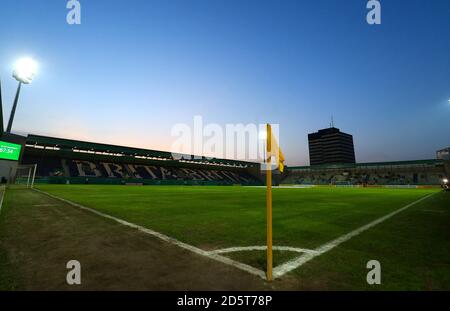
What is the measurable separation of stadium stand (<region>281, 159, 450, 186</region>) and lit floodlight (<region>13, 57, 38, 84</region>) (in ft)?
271

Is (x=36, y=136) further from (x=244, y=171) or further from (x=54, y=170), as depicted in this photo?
(x=244, y=171)

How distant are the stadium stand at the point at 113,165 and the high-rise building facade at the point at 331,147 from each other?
411ft

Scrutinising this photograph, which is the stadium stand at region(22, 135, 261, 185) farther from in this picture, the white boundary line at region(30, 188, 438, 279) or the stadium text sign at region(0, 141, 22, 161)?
the white boundary line at region(30, 188, 438, 279)

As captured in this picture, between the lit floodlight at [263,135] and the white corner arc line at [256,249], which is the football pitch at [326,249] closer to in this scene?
the white corner arc line at [256,249]

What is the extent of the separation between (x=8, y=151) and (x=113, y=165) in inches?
1023

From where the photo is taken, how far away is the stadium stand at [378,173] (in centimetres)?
6594

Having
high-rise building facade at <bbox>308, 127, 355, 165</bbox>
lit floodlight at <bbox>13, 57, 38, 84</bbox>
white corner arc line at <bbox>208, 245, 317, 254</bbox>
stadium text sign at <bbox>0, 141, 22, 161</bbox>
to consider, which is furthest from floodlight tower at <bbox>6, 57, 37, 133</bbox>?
high-rise building facade at <bbox>308, 127, 355, 165</bbox>

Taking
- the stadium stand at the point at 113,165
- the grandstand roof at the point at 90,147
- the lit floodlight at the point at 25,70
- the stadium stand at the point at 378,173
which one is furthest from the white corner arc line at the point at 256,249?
the stadium stand at the point at 378,173

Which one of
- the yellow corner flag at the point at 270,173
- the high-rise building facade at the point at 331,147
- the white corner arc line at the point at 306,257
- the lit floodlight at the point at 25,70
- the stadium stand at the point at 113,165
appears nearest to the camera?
the yellow corner flag at the point at 270,173

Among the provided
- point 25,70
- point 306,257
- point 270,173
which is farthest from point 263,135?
point 25,70

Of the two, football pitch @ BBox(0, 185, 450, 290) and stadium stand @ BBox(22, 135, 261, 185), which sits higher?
stadium stand @ BBox(22, 135, 261, 185)

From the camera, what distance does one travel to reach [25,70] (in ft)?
132

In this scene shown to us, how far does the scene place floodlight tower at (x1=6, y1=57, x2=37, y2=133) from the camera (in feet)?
129
